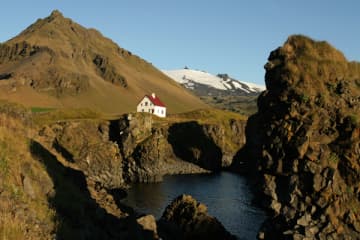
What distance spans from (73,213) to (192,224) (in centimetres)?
2114

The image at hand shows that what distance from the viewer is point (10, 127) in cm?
3453

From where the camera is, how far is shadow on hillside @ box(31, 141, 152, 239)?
2783 centimetres

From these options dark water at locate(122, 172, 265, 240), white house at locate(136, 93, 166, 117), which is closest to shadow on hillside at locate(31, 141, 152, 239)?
dark water at locate(122, 172, 265, 240)

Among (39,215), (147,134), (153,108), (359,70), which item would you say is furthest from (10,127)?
(153,108)

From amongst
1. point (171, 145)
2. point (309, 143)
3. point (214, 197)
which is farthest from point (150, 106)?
point (309, 143)

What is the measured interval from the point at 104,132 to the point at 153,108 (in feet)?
163

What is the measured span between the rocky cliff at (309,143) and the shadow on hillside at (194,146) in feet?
298

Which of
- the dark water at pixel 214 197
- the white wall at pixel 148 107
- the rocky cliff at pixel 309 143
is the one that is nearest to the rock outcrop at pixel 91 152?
the dark water at pixel 214 197

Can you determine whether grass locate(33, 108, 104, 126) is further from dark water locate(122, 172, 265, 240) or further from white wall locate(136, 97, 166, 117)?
dark water locate(122, 172, 265, 240)

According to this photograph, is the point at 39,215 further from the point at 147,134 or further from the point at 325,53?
the point at 147,134

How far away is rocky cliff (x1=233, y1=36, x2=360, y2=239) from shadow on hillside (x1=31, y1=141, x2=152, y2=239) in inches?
475

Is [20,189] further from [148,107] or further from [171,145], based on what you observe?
[148,107]

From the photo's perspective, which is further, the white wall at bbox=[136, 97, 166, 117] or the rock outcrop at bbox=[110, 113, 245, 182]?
the white wall at bbox=[136, 97, 166, 117]

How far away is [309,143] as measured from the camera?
113 feet
